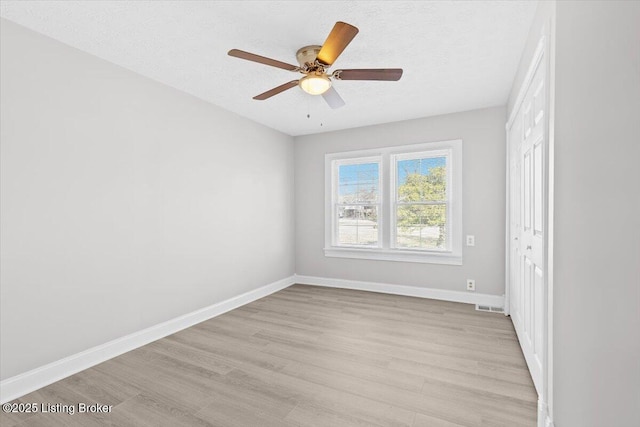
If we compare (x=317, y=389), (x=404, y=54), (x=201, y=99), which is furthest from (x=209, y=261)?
(x=404, y=54)

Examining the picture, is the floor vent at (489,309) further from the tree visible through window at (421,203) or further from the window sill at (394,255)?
the tree visible through window at (421,203)

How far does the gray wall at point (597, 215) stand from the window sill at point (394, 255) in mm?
2885

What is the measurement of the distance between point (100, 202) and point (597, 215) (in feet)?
10.9

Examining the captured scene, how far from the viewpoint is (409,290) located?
4609 mm

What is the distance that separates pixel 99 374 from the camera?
2453 millimetres

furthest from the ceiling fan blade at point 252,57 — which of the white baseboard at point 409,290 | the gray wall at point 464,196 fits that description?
the white baseboard at point 409,290

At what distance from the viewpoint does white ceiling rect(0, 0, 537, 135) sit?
2.09 meters

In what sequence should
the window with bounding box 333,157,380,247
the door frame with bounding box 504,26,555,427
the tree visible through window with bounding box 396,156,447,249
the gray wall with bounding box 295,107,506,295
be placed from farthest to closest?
the window with bounding box 333,157,380,247 < the tree visible through window with bounding box 396,156,447,249 < the gray wall with bounding box 295,107,506,295 < the door frame with bounding box 504,26,555,427

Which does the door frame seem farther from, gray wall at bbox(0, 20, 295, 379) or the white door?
gray wall at bbox(0, 20, 295, 379)

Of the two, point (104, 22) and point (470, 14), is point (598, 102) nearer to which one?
point (470, 14)

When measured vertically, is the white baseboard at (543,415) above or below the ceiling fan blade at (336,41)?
below

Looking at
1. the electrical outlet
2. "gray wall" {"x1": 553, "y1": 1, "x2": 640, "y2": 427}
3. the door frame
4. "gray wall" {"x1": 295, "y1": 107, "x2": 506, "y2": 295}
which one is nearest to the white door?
the door frame

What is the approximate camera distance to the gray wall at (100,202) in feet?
7.29

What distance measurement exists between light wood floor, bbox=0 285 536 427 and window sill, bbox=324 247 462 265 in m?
0.92
